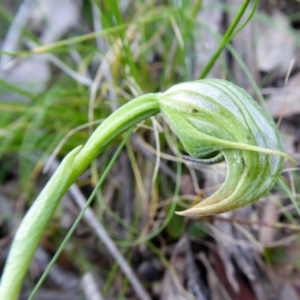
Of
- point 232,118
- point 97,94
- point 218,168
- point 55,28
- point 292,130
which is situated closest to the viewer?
point 232,118

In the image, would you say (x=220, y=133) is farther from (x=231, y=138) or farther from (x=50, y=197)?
(x=50, y=197)

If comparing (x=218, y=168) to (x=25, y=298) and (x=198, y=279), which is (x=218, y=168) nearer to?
(x=198, y=279)

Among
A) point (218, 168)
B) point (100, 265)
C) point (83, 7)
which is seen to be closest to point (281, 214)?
point (218, 168)

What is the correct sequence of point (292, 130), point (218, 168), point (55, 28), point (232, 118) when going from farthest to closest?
point (55, 28) → point (292, 130) → point (218, 168) → point (232, 118)

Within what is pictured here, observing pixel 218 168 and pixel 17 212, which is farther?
pixel 17 212

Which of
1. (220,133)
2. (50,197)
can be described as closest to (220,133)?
(220,133)
